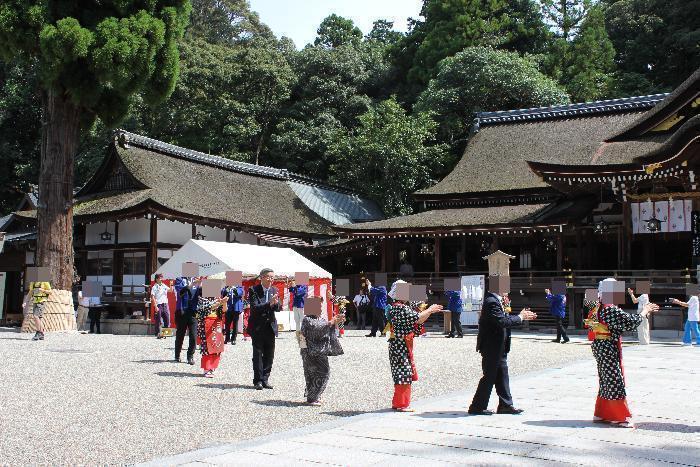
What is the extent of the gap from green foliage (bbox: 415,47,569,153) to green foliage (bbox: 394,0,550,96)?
5.11 meters

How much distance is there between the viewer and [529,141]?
31.6m

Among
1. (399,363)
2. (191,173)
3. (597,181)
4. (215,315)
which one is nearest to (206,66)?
(191,173)

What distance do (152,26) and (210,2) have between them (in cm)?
4242

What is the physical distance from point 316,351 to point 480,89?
103 feet

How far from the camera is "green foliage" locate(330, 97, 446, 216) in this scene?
3500cm

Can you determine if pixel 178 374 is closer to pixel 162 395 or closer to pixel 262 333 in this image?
pixel 262 333

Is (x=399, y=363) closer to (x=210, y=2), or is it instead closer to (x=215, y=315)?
(x=215, y=315)

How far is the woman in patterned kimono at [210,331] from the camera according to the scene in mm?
10688

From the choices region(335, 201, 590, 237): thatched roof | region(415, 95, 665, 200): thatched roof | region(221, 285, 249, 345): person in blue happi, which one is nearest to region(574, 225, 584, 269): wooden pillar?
region(335, 201, 590, 237): thatched roof

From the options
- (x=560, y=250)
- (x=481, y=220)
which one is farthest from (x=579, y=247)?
(x=481, y=220)

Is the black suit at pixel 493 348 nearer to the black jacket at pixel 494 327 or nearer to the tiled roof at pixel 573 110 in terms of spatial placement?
the black jacket at pixel 494 327

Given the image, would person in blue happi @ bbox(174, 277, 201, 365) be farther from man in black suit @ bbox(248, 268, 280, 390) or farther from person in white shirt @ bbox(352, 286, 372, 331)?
person in white shirt @ bbox(352, 286, 372, 331)

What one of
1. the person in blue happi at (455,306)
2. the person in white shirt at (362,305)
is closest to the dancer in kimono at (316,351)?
the person in blue happi at (455,306)

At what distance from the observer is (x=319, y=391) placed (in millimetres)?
8461
